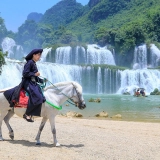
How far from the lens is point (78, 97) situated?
25.8 ft

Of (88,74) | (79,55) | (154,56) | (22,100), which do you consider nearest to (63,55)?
(79,55)

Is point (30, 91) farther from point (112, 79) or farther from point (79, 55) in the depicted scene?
point (79, 55)

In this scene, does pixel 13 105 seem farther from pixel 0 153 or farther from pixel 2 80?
pixel 2 80

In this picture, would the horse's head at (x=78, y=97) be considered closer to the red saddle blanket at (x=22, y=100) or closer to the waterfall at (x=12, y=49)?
the red saddle blanket at (x=22, y=100)

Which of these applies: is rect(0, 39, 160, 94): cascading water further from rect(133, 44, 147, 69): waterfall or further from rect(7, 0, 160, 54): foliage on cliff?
rect(7, 0, 160, 54): foliage on cliff

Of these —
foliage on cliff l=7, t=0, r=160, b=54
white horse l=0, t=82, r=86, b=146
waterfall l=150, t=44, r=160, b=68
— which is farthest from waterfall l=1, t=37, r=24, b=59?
white horse l=0, t=82, r=86, b=146

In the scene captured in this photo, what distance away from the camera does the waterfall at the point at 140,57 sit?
6228cm

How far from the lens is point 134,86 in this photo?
165 ft

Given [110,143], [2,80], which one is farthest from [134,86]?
[110,143]

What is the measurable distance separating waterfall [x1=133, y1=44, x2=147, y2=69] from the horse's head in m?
55.3

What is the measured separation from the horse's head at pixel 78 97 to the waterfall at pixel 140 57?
5534 cm

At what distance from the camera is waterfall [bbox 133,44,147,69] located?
6228 cm

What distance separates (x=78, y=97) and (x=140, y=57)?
56.6 meters

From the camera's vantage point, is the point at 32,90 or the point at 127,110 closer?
the point at 32,90
